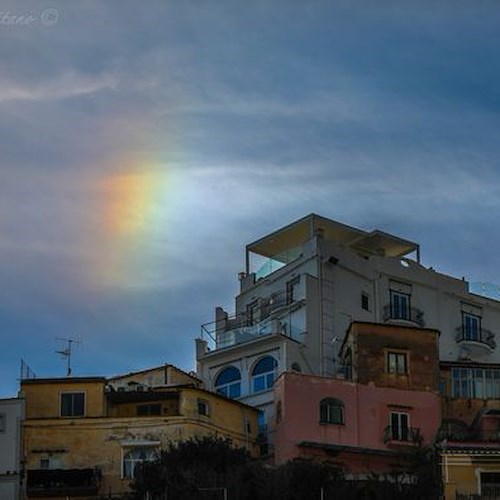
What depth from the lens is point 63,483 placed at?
6681cm

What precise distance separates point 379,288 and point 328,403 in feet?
64.5

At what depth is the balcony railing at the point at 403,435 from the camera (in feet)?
224

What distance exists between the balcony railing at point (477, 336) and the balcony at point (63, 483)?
30937 mm

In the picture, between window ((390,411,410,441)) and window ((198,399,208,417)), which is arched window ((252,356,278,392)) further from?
window ((390,411,410,441))

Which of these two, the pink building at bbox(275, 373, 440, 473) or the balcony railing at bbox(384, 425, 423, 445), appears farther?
the balcony railing at bbox(384, 425, 423, 445)

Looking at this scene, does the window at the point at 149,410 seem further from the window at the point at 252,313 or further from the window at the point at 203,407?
the window at the point at 252,313

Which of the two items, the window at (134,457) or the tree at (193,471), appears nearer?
the tree at (193,471)

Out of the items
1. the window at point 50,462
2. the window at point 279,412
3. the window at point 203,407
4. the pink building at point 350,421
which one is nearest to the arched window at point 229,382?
the window at point 203,407

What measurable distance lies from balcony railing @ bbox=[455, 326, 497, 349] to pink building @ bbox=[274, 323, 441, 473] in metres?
17.6

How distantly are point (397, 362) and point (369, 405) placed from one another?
3.15 meters

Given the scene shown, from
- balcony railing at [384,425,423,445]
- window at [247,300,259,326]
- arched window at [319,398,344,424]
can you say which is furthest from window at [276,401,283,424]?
window at [247,300,259,326]

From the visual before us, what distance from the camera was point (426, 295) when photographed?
89750 millimetres

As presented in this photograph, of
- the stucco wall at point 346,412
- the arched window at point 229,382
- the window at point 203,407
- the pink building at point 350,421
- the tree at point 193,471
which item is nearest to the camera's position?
the tree at point 193,471

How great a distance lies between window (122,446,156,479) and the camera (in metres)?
67.6
